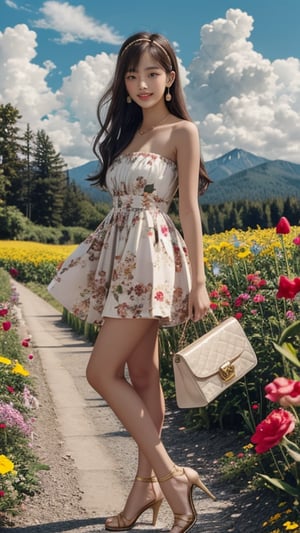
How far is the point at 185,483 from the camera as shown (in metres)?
2.90

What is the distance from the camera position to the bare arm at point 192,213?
2.89 m

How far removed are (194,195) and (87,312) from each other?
68cm

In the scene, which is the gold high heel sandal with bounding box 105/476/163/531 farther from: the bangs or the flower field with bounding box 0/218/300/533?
the bangs

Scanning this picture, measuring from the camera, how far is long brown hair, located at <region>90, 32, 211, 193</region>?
3.01 metres

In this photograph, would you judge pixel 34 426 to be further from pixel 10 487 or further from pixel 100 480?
pixel 10 487

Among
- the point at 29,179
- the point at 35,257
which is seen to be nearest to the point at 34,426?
the point at 35,257

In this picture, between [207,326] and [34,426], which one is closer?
[34,426]

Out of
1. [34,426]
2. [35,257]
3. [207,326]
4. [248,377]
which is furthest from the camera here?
[35,257]

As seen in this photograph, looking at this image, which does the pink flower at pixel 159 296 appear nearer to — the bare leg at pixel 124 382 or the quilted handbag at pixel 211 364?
the bare leg at pixel 124 382

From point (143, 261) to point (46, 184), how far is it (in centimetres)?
5558

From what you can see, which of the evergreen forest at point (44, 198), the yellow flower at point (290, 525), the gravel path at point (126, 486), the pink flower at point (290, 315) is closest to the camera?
the yellow flower at point (290, 525)

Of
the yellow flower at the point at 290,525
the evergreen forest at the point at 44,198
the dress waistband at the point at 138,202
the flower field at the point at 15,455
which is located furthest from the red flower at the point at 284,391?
the evergreen forest at the point at 44,198

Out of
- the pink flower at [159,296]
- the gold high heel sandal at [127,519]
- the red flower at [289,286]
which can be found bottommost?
the gold high heel sandal at [127,519]

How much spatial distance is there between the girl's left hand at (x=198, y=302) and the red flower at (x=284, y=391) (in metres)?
1.06
